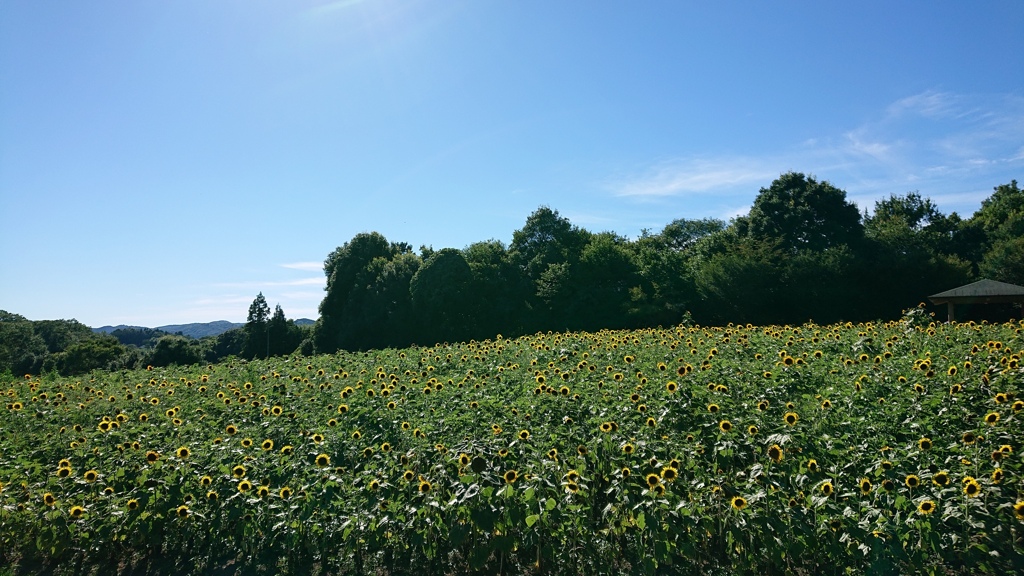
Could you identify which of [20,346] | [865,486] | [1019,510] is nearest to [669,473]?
[865,486]

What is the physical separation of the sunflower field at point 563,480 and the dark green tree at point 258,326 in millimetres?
46097

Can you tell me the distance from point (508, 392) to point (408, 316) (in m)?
28.6

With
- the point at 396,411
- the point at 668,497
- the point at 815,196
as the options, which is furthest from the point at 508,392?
the point at 815,196

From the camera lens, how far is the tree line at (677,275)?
2786 cm

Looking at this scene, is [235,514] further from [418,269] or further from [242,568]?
[418,269]

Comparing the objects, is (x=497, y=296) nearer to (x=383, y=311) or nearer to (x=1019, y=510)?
(x=383, y=311)

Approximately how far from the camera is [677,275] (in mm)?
30672

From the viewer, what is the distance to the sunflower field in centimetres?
386

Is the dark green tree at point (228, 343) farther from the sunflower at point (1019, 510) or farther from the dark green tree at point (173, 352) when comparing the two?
the sunflower at point (1019, 510)

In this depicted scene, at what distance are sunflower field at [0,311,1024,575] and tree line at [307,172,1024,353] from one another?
22.5 metres

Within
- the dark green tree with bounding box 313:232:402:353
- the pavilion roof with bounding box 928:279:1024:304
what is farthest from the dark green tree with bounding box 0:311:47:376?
the pavilion roof with bounding box 928:279:1024:304

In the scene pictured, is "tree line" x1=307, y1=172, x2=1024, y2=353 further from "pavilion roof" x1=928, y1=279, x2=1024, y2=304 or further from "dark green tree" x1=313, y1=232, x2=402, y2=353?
"pavilion roof" x1=928, y1=279, x2=1024, y2=304

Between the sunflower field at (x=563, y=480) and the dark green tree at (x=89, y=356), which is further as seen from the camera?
the dark green tree at (x=89, y=356)

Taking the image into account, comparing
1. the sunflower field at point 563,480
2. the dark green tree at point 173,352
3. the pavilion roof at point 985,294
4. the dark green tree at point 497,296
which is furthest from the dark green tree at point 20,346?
the pavilion roof at point 985,294
